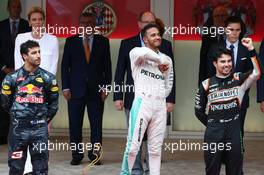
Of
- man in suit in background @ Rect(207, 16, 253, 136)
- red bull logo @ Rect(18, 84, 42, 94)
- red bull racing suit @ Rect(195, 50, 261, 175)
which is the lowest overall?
red bull racing suit @ Rect(195, 50, 261, 175)

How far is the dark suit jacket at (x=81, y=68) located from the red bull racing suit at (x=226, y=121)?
2559mm

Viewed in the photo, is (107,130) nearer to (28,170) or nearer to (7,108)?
(28,170)

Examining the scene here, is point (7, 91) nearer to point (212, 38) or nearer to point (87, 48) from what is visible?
point (87, 48)

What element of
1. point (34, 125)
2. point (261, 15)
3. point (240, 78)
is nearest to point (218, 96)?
point (240, 78)

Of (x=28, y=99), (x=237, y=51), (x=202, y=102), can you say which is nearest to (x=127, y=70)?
(x=237, y=51)

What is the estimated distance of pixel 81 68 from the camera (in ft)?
32.2

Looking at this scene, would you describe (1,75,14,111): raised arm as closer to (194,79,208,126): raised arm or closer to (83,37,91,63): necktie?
(194,79,208,126): raised arm

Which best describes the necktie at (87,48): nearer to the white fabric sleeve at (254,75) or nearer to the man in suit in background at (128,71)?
the man in suit in background at (128,71)

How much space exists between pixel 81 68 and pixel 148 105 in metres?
2.05

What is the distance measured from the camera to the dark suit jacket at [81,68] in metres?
9.77

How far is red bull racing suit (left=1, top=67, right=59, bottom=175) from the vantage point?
7.67 m

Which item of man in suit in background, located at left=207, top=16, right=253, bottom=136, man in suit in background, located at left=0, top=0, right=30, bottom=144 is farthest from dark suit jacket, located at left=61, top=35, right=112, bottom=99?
man in suit in background, located at left=207, top=16, right=253, bottom=136

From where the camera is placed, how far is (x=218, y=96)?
7.50 m

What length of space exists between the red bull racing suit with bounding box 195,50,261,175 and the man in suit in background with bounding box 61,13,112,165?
2532 millimetres
